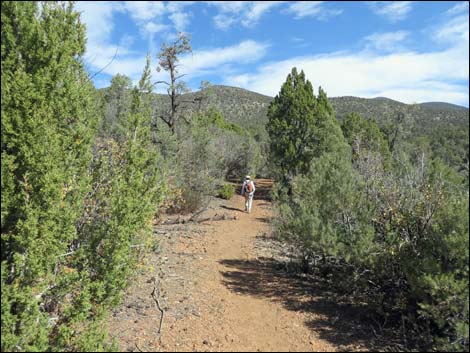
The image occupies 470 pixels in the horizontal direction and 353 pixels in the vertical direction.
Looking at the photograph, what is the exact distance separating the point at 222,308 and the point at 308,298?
63.5 inches

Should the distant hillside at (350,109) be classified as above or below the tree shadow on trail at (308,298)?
above

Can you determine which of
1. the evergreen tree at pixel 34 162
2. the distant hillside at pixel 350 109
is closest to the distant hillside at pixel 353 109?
the distant hillside at pixel 350 109

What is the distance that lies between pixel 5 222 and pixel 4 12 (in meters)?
2.51

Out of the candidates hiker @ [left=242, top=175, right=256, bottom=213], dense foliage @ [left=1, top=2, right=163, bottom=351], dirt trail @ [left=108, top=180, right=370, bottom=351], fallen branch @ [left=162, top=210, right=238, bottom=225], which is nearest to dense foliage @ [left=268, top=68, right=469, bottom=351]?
dirt trail @ [left=108, top=180, right=370, bottom=351]

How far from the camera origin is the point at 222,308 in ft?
20.3

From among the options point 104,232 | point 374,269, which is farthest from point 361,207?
point 104,232

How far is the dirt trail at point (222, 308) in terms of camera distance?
17.0ft

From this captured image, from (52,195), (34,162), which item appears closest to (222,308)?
(52,195)

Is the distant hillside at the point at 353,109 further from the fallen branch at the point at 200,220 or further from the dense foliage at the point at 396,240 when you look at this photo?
the dense foliage at the point at 396,240

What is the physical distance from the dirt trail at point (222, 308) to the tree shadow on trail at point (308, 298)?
0.02 meters

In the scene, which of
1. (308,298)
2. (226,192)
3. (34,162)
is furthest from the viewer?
(226,192)

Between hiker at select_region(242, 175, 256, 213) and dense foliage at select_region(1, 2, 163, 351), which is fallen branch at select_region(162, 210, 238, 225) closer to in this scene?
hiker at select_region(242, 175, 256, 213)

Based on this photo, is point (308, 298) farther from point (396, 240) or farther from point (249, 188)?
point (249, 188)

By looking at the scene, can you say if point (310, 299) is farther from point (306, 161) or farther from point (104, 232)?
point (306, 161)
